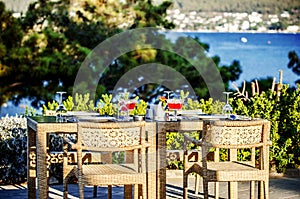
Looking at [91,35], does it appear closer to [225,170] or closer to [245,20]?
[225,170]

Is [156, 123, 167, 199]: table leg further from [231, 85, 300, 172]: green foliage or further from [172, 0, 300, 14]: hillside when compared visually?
[172, 0, 300, 14]: hillside

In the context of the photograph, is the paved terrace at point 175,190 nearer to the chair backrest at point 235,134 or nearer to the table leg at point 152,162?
the table leg at point 152,162

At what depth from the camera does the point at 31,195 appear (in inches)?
176

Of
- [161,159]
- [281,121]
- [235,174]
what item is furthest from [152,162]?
[281,121]

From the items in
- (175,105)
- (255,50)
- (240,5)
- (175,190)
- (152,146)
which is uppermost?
(240,5)

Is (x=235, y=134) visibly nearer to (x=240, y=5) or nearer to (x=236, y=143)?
(x=236, y=143)

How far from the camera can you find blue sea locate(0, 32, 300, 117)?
30.8m

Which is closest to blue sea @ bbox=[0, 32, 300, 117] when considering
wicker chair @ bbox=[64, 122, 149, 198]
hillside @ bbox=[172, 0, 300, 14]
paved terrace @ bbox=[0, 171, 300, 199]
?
hillside @ bbox=[172, 0, 300, 14]

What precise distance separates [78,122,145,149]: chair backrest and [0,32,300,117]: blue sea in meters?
25.9

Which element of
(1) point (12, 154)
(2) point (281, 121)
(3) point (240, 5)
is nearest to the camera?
(1) point (12, 154)

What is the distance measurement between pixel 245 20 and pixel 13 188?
2191cm

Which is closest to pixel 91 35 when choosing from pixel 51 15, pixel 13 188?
pixel 51 15

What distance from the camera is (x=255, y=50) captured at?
34.5 metres

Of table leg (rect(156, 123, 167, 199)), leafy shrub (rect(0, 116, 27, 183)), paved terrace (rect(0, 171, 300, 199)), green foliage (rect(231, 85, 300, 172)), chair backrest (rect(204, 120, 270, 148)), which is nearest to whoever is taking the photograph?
chair backrest (rect(204, 120, 270, 148))
